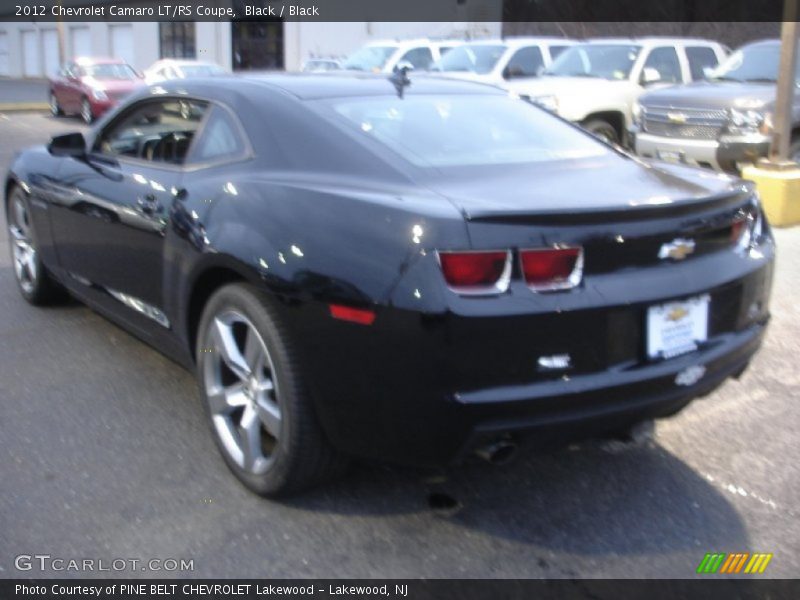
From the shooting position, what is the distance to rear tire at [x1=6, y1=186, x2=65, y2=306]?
5520mm

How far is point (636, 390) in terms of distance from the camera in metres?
2.97

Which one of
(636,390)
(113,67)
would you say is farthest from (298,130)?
(113,67)

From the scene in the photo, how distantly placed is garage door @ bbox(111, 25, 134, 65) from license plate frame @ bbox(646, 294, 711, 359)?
133 feet

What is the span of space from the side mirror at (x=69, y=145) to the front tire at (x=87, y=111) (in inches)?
626

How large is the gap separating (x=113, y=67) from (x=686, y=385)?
797 inches

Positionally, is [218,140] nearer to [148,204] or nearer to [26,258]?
[148,204]

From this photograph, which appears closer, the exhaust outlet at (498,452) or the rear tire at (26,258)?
the exhaust outlet at (498,452)

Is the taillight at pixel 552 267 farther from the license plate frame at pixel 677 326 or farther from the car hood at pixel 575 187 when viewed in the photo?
the license plate frame at pixel 677 326

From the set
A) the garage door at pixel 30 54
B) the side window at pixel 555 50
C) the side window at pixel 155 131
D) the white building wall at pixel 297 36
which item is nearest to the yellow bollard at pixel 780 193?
the side window at pixel 155 131

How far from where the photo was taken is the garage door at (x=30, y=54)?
1853 inches

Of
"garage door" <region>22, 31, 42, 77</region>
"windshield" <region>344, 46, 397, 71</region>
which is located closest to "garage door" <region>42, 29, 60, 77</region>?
"garage door" <region>22, 31, 42, 77</region>

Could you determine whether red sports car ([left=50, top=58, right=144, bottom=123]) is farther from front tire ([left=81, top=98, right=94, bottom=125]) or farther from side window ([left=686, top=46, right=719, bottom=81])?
side window ([left=686, top=46, right=719, bottom=81])

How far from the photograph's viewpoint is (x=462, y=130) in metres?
3.83

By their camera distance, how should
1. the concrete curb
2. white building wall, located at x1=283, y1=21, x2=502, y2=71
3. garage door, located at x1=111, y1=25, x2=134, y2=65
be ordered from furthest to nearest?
1. garage door, located at x1=111, y1=25, x2=134, y2=65
2. white building wall, located at x1=283, y1=21, x2=502, y2=71
3. the concrete curb
